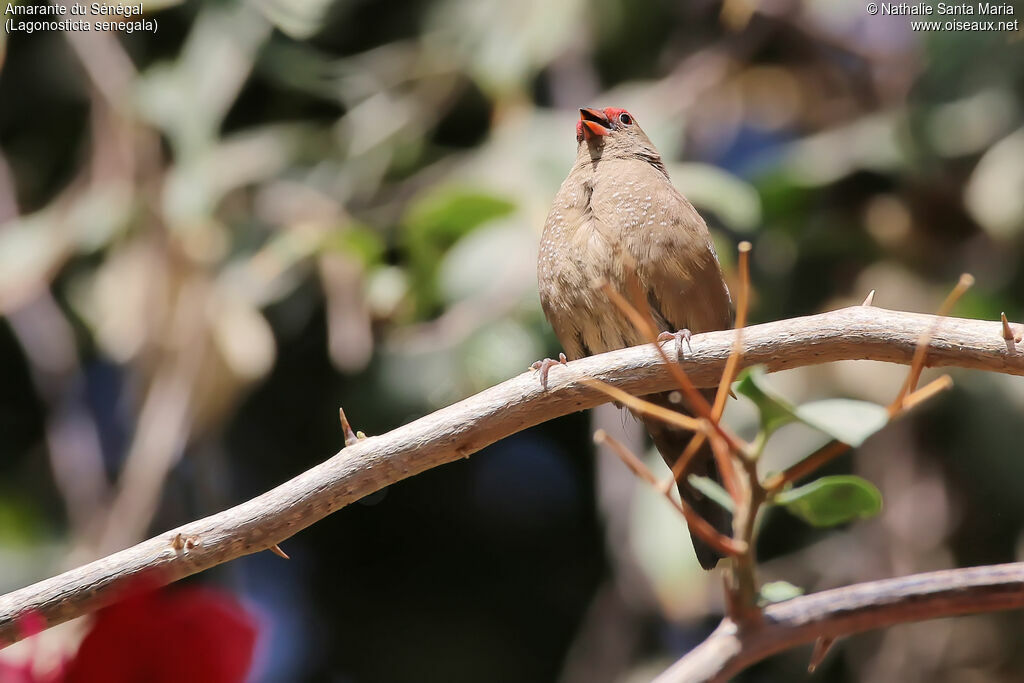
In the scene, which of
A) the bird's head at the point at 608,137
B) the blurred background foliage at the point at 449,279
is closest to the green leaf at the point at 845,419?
the bird's head at the point at 608,137

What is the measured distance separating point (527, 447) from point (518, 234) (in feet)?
3.39

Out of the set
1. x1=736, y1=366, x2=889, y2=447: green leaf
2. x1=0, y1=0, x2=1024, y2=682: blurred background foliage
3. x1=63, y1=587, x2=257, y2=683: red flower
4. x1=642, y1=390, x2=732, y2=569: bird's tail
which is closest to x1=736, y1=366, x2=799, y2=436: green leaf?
x1=736, y1=366, x2=889, y2=447: green leaf

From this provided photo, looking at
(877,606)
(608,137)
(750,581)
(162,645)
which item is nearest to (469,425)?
(750,581)

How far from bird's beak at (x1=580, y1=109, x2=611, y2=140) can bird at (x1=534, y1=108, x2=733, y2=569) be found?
0.18m

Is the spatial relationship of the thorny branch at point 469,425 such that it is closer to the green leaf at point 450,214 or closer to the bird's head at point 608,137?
the bird's head at point 608,137

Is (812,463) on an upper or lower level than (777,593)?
upper

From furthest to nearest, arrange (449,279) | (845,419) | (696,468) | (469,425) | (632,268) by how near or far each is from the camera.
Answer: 1. (449,279)
2. (696,468)
3. (632,268)
4. (469,425)
5. (845,419)

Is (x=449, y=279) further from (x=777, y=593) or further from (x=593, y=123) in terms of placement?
(x=777, y=593)

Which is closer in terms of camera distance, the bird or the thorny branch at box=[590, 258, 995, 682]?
the thorny branch at box=[590, 258, 995, 682]

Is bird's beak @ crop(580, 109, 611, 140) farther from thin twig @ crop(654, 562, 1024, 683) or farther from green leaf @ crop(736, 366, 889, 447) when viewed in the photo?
thin twig @ crop(654, 562, 1024, 683)

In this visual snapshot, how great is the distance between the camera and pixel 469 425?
5.46 ft

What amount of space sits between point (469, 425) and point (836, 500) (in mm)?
595

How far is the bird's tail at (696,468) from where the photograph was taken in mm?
2406

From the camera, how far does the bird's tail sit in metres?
2.41
